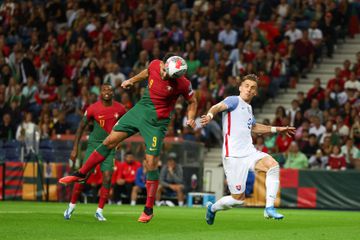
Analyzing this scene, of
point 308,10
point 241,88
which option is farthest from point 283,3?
point 241,88

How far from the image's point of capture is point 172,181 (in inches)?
1153

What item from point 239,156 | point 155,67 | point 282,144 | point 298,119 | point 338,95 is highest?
point 338,95

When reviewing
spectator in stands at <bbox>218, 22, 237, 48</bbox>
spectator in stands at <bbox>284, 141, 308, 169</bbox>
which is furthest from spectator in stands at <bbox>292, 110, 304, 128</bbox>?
spectator in stands at <bbox>218, 22, 237, 48</bbox>

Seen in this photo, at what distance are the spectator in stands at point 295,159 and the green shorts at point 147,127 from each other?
41.5 ft

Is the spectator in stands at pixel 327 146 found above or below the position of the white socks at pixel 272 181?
above

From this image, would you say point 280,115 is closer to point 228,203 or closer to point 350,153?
point 350,153

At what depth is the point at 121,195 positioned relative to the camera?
29.7 m

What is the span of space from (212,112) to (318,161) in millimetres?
14217

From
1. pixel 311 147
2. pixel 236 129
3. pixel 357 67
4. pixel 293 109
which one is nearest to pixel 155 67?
pixel 236 129

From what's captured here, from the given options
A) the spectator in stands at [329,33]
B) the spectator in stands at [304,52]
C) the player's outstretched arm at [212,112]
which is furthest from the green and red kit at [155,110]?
the spectator in stands at [329,33]

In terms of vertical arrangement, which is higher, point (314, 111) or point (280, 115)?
point (314, 111)

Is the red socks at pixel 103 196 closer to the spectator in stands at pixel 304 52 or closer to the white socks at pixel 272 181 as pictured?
the white socks at pixel 272 181

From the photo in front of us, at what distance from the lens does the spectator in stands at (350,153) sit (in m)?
28.8

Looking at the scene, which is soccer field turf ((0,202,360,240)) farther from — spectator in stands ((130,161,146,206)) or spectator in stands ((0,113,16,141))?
spectator in stands ((0,113,16,141))
